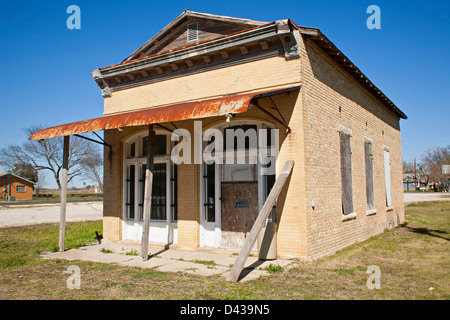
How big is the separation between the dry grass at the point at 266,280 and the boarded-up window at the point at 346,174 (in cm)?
128

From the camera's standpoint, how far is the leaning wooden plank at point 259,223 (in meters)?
6.54

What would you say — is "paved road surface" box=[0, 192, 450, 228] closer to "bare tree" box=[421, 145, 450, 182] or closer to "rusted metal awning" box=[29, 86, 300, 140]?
"rusted metal awning" box=[29, 86, 300, 140]

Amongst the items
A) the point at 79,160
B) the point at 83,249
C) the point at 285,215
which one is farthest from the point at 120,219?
the point at 79,160

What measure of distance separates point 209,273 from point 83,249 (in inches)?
197

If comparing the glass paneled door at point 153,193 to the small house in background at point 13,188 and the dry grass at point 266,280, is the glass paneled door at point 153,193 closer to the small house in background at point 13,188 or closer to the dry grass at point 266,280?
the dry grass at point 266,280

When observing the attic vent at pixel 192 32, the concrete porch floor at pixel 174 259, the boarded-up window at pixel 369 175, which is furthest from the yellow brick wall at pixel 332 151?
the attic vent at pixel 192 32

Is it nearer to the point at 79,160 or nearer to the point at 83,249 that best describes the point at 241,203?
the point at 83,249

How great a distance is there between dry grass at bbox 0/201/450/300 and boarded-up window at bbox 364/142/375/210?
2685 millimetres

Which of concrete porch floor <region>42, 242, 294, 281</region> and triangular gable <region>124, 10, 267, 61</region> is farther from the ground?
triangular gable <region>124, 10, 267, 61</region>

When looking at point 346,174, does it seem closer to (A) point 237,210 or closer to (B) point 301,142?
(B) point 301,142

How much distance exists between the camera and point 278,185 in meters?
7.82

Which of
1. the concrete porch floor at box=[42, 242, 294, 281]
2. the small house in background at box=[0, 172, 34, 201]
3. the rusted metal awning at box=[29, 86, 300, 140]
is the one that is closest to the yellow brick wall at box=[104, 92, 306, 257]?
the concrete porch floor at box=[42, 242, 294, 281]

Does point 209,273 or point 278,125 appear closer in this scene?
point 209,273

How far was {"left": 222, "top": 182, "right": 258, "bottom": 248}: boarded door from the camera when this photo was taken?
920 cm
